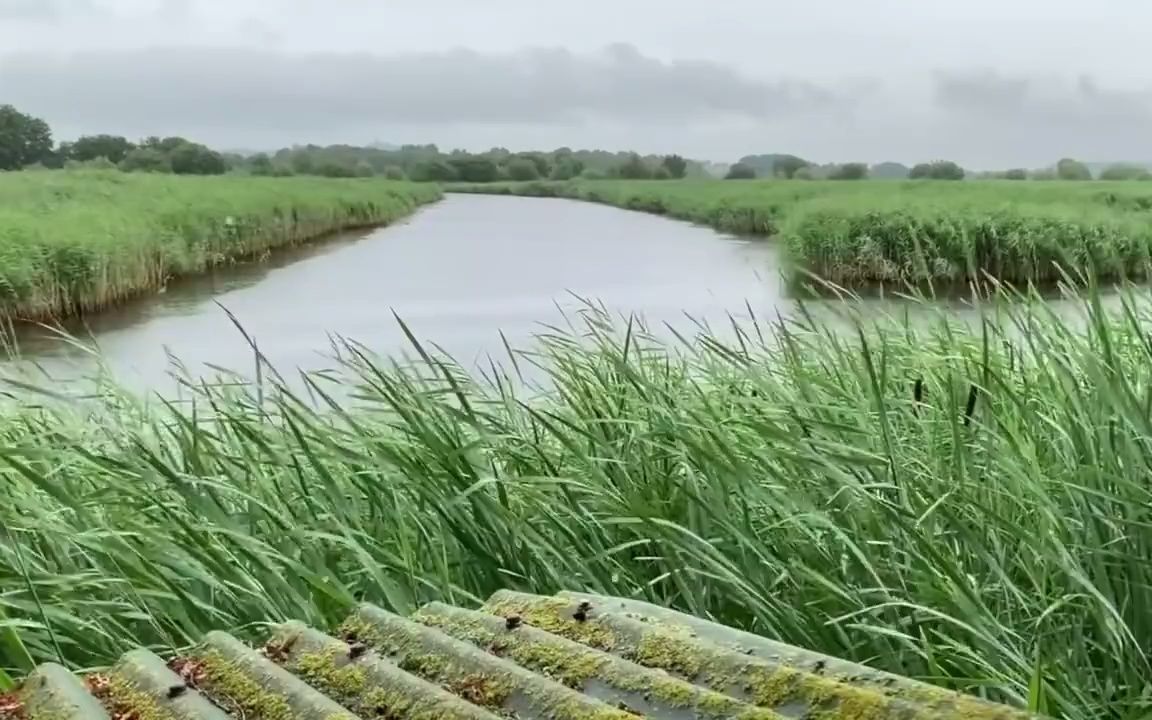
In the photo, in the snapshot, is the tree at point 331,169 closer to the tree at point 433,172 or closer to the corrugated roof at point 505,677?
the tree at point 433,172

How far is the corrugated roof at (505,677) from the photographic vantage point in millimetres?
942

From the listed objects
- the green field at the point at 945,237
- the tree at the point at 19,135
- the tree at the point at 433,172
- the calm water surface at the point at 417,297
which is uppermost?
the tree at the point at 19,135

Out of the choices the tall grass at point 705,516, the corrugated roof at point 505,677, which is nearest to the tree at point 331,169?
the tall grass at point 705,516

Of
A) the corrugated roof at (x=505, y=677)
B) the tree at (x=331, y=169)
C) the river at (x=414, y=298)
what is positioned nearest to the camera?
the corrugated roof at (x=505, y=677)

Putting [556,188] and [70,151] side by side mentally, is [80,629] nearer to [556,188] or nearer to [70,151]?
[70,151]

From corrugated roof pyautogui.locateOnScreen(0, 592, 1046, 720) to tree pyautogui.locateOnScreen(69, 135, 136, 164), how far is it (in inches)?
1071

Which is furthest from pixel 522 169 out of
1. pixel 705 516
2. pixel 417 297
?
pixel 705 516

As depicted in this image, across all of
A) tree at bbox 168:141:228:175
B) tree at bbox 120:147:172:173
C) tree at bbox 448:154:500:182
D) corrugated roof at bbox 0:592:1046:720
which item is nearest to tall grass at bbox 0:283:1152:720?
corrugated roof at bbox 0:592:1046:720

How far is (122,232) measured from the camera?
911 cm

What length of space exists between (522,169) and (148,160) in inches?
748

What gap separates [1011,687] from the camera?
130 centimetres

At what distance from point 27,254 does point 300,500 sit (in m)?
6.72

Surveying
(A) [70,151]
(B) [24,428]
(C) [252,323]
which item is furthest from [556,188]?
(B) [24,428]

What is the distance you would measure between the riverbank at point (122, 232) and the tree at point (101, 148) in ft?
22.1
